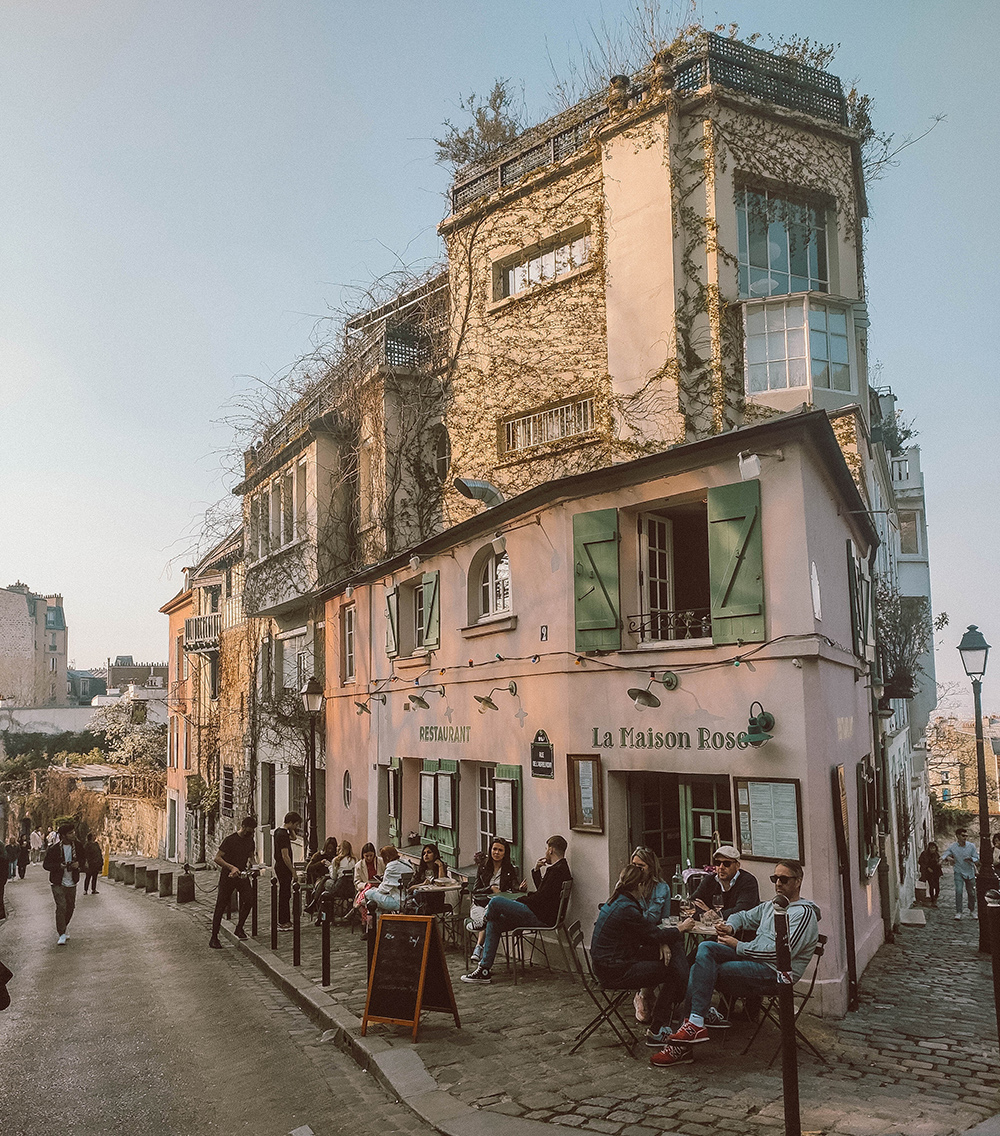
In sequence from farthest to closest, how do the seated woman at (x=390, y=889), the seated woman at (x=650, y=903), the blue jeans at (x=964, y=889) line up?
the blue jeans at (x=964, y=889), the seated woman at (x=390, y=889), the seated woman at (x=650, y=903)

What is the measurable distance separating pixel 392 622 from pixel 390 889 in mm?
5811

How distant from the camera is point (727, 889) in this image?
8039mm

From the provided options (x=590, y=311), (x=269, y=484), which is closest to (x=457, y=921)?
(x=590, y=311)

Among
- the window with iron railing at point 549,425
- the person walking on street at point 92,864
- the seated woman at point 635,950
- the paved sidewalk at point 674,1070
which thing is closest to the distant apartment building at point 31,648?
the person walking on street at point 92,864

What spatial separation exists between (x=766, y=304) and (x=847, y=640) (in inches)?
300

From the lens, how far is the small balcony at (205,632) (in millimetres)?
31438

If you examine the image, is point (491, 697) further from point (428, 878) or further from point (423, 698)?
point (423, 698)

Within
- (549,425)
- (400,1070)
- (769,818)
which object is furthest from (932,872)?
(400,1070)

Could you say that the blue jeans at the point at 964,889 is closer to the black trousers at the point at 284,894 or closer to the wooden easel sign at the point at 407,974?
the black trousers at the point at 284,894

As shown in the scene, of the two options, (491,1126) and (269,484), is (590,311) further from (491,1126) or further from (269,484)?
(491,1126)

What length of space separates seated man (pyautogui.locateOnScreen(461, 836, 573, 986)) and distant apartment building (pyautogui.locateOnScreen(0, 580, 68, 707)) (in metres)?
63.0

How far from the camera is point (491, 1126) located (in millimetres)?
5758

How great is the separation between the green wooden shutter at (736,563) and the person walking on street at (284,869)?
7610mm

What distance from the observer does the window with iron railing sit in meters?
17.9
